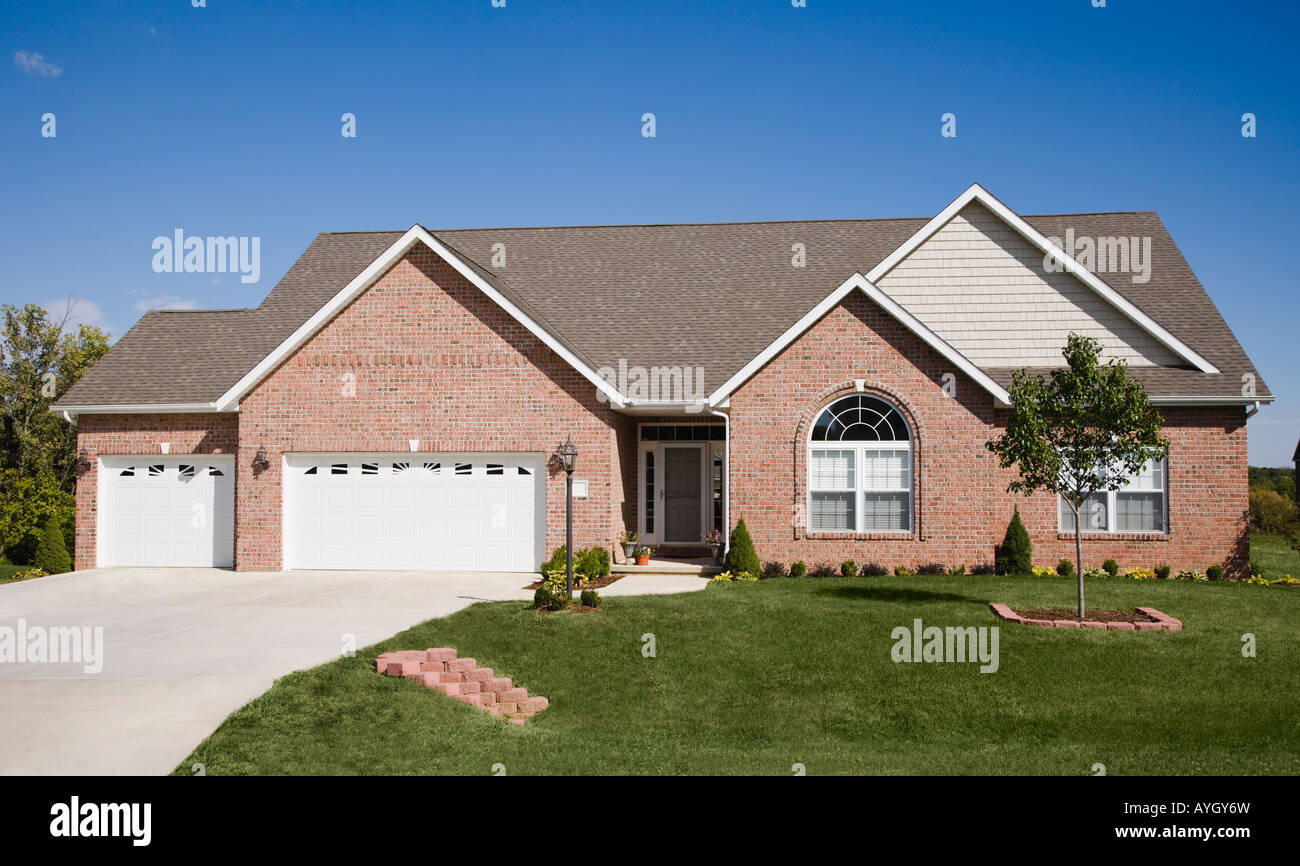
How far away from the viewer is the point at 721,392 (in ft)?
57.6

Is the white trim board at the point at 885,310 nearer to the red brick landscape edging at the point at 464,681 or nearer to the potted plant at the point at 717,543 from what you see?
the potted plant at the point at 717,543

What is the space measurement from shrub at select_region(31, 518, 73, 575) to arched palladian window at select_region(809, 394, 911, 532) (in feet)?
52.7

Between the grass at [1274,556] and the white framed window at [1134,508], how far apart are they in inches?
107

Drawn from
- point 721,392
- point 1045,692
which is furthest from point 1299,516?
point 1045,692

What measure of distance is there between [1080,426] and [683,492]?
32.0 feet

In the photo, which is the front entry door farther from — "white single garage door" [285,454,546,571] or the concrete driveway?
the concrete driveway

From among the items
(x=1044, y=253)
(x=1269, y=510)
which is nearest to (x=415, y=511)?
(x=1044, y=253)

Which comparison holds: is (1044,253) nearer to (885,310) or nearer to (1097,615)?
(885,310)

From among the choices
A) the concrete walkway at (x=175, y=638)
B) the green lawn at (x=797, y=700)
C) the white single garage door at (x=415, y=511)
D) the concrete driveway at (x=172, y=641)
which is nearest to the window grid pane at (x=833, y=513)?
the concrete walkway at (x=175, y=638)

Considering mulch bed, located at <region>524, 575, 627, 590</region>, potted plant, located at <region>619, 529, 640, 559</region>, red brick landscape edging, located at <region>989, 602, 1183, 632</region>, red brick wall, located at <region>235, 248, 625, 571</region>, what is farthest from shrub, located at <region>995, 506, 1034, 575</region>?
red brick wall, located at <region>235, 248, 625, 571</region>

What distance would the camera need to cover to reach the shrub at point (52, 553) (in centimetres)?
1953
